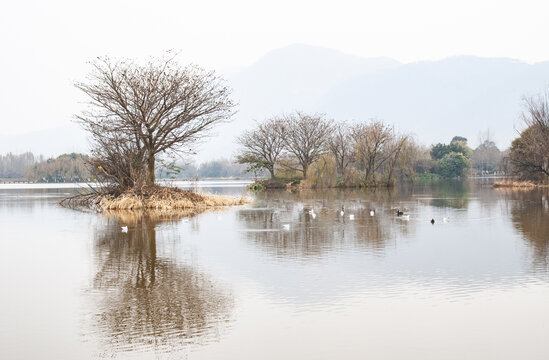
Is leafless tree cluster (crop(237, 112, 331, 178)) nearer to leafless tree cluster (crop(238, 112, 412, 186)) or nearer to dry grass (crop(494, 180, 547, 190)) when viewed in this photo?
leafless tree cluster (crop(238, 112, 412, 186))

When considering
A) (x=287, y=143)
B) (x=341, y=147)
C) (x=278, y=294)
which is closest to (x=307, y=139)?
(x=287, y=143)

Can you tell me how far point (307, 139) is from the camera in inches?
2229

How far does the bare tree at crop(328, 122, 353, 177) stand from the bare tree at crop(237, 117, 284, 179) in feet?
16.6

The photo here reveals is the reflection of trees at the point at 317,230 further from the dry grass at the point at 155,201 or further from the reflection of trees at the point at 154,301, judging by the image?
the dry grass at the point at 155,201

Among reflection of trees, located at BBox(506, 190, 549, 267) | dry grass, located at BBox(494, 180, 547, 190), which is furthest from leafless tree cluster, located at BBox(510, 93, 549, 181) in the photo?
reflection of trees, located at BBox(506, 190, 549, 267)

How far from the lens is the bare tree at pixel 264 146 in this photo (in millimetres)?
57237

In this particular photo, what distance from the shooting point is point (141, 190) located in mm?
25000

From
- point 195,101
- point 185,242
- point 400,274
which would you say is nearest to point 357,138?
point 195,101

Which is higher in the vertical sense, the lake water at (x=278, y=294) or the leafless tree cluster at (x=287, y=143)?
the leafless tree cluster at (x=287, y=143)

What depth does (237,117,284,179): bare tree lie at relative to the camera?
57.2 metres

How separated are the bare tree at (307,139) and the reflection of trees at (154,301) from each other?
145 ft

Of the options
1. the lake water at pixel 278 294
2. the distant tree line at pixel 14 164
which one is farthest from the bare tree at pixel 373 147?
the distant tree line at pixel 14 164

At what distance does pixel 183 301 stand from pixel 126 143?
19.7 m

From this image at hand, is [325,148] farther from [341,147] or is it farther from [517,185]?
[517,185]
